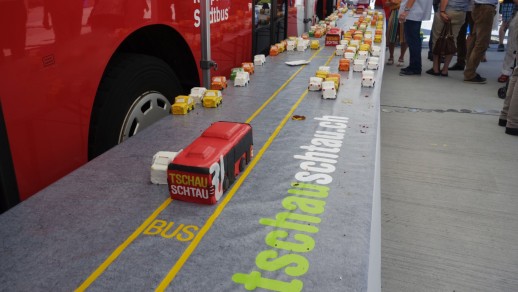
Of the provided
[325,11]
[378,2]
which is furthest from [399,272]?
[378,2]

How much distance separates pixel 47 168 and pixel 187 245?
0.79 metres

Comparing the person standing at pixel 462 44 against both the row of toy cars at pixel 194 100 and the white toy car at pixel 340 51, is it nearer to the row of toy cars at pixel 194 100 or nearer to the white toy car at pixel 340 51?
the white toy car at pixel 340 51

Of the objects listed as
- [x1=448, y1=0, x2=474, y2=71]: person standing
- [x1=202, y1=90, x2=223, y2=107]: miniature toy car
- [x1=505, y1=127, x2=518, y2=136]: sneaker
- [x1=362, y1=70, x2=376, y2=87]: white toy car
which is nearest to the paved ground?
[x1=505, y1=127, x2=518, y2=136]: sneaker

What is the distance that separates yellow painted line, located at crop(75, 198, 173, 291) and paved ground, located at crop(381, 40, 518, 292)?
44.6 inches

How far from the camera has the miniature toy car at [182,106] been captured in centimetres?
225

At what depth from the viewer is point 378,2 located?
30.5 ft

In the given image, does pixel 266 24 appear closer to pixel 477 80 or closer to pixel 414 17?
pixel 414 17

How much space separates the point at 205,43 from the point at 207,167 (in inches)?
64.4

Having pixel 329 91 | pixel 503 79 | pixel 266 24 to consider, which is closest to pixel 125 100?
pixel 329 91

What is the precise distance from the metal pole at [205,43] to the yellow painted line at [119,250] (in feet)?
4.98

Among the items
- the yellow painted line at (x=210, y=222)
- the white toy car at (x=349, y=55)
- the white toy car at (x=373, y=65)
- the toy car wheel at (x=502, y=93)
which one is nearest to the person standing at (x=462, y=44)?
the toy car wheel at (x=502, y=93)

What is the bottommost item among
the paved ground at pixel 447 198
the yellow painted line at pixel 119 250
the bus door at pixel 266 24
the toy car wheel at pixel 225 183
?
the paved ground at pixel 447 198

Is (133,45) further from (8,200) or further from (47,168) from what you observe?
(8,200)

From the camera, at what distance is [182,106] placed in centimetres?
225
